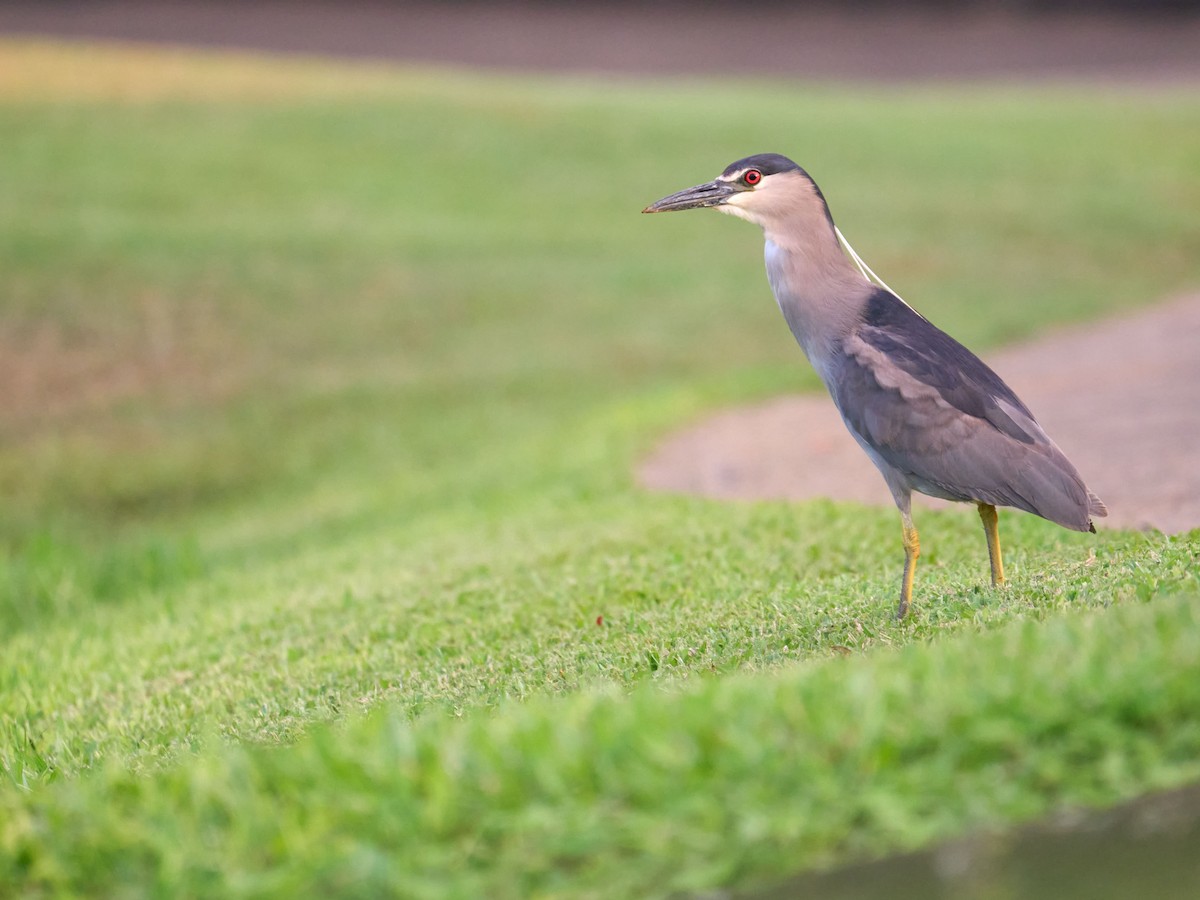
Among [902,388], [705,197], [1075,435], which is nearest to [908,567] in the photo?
[902,388]

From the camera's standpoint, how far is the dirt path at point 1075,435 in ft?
22.8

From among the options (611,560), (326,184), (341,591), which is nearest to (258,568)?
(341,591)

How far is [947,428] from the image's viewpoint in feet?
15.4

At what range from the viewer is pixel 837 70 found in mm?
26219

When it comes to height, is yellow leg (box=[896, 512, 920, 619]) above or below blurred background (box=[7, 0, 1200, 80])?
below

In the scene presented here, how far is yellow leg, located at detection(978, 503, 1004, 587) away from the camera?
4.84 metres

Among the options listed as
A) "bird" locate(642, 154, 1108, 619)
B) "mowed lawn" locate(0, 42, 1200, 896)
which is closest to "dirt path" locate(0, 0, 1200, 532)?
"mowed lawn" locate(0, 42, 1200, 896)

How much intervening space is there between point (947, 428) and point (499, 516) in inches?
169

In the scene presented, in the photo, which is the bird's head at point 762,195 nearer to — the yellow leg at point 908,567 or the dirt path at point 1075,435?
the yellow leg at point 908,567

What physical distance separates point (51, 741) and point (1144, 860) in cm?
384

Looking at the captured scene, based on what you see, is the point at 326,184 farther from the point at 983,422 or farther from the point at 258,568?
the point at 983,422

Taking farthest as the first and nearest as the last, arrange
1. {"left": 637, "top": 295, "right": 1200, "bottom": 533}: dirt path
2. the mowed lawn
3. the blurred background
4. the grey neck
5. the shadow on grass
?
the blurred background < {"left": 637, "top": 295, "right": 1200, "bottom": 533}: dirt path < the grey neck < the mowed lawn < the shadow on grass

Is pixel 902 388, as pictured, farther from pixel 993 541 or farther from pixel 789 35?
pixel 789 35

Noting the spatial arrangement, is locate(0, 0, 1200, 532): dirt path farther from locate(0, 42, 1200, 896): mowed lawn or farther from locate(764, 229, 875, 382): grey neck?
locate(764, 229, 875, 382): grey neck
